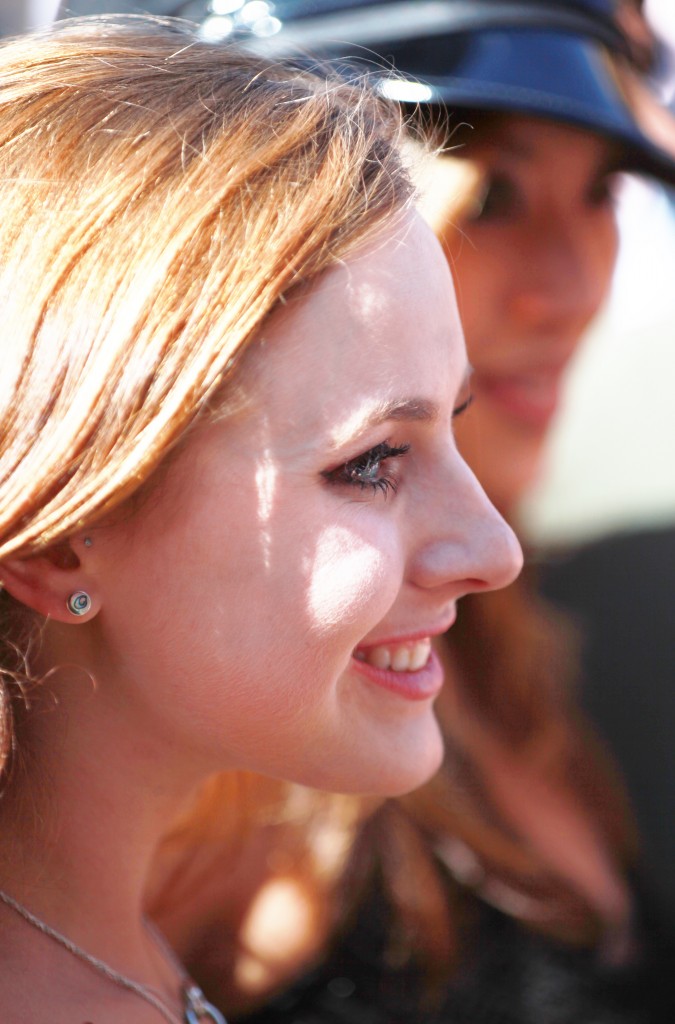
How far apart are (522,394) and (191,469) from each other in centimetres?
94

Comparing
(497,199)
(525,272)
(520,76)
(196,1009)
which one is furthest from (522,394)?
(196,1009)

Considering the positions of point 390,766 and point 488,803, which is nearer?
point 390,766

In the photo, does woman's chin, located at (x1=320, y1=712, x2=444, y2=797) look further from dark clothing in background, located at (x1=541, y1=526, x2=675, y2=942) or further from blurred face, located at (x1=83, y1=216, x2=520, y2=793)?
dark clothing in background, located at (x1=541, y1=526, x2=675, y2=942)

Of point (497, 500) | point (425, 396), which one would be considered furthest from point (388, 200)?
point (497, 500)

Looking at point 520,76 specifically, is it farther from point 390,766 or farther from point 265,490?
point 390,766

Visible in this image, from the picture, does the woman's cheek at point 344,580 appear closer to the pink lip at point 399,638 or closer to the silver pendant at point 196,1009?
the pink lip at point 399,638

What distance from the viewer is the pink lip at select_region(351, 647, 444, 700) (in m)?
0.94


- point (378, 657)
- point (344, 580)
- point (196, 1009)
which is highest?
point (344, 580)

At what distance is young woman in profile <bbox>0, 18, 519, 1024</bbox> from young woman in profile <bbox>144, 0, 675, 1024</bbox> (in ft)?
1.59

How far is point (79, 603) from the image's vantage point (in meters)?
0.87

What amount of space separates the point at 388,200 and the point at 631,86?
2.60ft

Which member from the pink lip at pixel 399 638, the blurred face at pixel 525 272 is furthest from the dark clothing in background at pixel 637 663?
the pink lip at pixel 399 638

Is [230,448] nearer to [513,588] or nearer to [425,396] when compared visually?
[425,396]

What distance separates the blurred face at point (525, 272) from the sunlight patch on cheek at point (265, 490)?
73 cm
